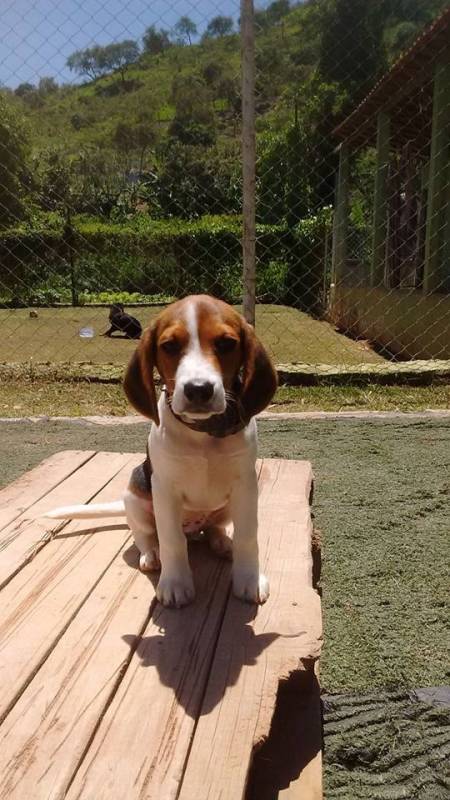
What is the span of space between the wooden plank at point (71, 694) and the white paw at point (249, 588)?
239mm

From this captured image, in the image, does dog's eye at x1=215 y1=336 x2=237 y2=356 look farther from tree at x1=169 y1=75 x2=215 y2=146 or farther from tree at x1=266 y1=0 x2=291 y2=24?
tree at x1=169 y1=75 x2=215 y2=146

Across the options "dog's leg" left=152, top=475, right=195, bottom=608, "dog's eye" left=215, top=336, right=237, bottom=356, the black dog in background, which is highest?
"dog's eye" left=215, top=336, right=237, bottom=356

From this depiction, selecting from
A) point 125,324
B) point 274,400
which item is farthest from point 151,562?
point 125,324

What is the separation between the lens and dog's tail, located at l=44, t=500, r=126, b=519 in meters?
2.39

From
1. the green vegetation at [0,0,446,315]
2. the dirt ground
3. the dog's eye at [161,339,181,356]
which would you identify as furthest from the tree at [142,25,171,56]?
the dog's eye at [161,339,181,356]

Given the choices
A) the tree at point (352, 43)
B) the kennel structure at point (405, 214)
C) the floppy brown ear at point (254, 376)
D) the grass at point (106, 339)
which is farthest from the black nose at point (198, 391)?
the tree at point (352, 43)

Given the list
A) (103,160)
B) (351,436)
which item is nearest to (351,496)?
(351,436)

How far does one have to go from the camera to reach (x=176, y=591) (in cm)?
190

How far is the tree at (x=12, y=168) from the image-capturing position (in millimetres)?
7285

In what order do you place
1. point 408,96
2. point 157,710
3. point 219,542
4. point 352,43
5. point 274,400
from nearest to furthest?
point 157,710
point 219,542
point 274,400
point 408,96
point 352,43

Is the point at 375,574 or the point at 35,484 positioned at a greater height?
the point at 35,484

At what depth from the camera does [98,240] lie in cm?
1056

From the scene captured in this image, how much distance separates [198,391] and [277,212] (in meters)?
9.53

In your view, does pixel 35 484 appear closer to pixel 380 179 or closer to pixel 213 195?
pixel 380 179
